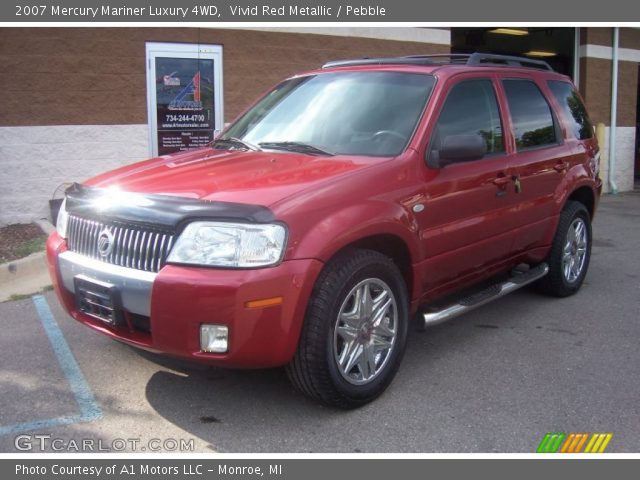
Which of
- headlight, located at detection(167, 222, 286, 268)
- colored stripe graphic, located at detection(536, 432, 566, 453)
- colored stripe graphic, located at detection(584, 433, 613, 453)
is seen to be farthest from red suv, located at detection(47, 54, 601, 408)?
colored stripe graphic, located at detection(584, 433, 613, 453)

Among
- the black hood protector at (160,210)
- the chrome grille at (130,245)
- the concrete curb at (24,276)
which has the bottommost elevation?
the concrete curb at (24,276)

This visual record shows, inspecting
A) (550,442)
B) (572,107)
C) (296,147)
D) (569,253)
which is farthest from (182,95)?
(550,442)

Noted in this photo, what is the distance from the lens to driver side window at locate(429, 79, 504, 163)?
438 cm

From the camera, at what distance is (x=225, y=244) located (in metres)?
3.24

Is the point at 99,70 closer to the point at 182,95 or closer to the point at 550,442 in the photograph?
the point at 182,95

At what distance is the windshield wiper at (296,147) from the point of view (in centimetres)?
417

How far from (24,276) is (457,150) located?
4483 millimetres

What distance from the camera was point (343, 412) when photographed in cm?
374

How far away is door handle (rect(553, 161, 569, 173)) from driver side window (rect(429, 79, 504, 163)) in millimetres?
847

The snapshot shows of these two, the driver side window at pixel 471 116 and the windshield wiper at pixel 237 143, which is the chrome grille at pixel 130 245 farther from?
the driver side window at pixel 471 116

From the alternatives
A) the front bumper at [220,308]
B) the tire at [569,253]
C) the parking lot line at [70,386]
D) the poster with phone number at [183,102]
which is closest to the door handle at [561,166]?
the tire at [569,253]

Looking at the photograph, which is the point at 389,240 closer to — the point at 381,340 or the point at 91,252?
the point at 381,340

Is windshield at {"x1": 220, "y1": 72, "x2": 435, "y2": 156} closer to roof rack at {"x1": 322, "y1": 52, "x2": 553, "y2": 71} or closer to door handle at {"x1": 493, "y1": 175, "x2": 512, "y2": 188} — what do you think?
roof rack at {"x1": 322, "y1": 52, "x2": 553, "y2": 71}

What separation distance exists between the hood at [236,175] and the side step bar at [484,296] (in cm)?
109
